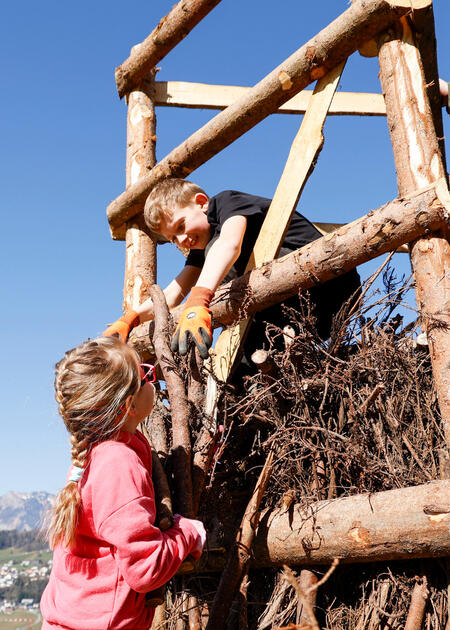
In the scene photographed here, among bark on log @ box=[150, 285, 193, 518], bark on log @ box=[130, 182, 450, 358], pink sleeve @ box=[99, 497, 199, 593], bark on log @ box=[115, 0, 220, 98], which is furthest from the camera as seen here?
bark on log @ box=[115, 0, 220, 98]

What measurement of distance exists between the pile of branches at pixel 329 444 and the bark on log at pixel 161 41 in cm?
289

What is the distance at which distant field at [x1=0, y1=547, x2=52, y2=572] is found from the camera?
105m

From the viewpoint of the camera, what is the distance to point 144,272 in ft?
15.8

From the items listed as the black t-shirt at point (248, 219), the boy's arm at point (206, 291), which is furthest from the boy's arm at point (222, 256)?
the black t-shirt at point (248, 219)

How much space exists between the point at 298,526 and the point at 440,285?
1078 millimetres

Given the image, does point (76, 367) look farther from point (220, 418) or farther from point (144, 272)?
point (144, 272)

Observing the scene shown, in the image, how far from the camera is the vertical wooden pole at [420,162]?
2.45 meters

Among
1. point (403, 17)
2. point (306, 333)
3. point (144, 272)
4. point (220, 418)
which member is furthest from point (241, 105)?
point (220, 418)

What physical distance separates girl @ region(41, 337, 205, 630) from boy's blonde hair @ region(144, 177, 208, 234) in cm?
132

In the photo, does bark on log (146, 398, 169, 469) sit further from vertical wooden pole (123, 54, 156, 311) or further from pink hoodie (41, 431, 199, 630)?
vertical wooden pole (123, 54, 156, 311)

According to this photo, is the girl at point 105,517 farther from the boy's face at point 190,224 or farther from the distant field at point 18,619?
the distant field at point 18,619

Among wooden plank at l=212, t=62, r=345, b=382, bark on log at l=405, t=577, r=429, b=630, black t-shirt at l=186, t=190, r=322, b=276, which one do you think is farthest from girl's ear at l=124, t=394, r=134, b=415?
black t-shirt at l=186, t=190, r=322, b=276

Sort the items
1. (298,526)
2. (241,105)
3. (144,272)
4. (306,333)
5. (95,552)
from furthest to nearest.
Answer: (144,272) → (241,105) → (306,333) → (298,526) → (95,552)

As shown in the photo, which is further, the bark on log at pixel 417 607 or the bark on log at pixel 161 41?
the bark on log at pixel 161 41
